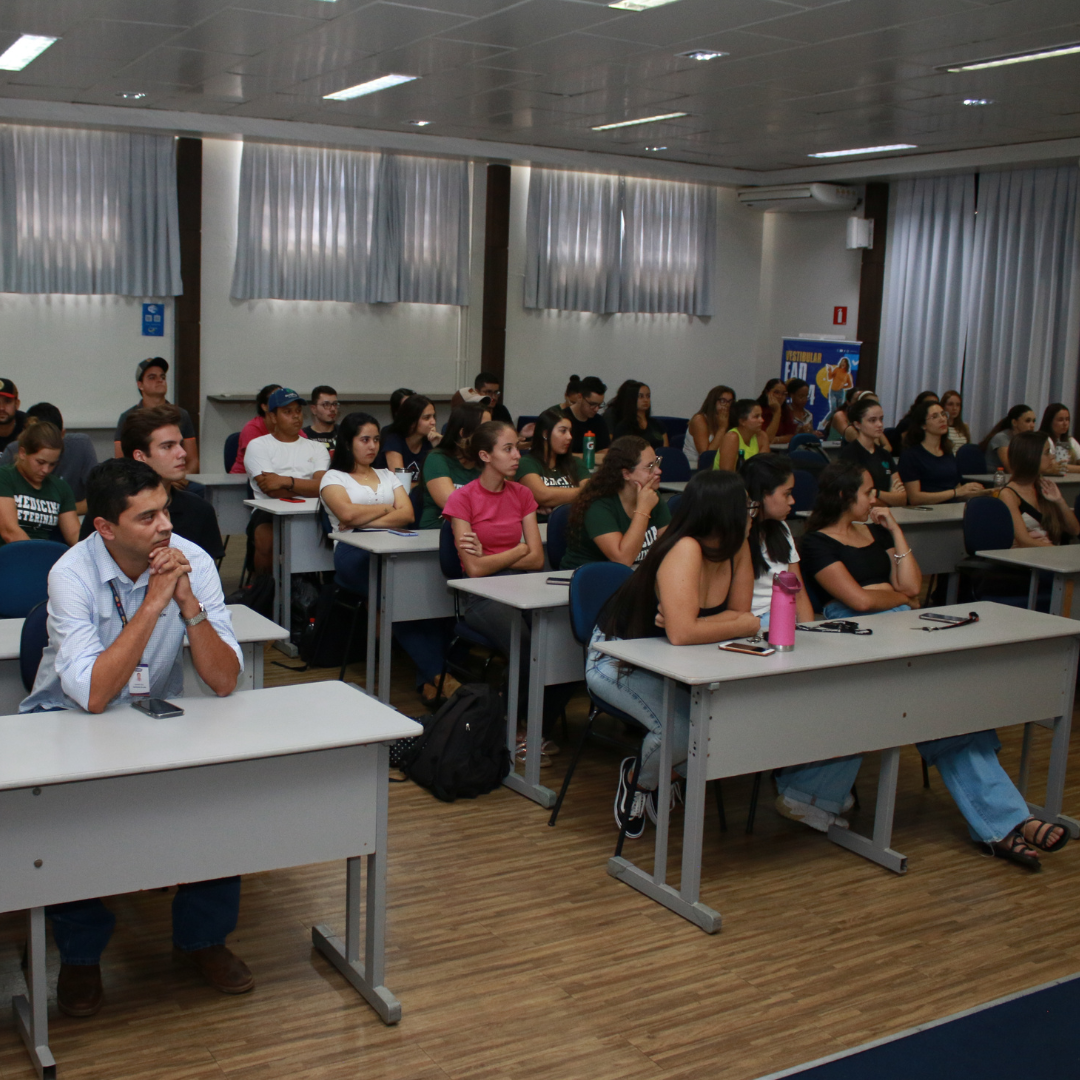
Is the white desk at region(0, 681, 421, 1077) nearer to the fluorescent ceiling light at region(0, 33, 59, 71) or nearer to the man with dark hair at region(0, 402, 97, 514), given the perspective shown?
the man with dark hair at region(0, 402, 97, 514)

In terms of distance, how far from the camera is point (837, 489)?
425 centimetres

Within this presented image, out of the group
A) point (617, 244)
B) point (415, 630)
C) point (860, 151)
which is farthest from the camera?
point (617, 244)

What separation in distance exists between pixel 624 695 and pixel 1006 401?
802cm

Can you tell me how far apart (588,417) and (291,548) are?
3.34m

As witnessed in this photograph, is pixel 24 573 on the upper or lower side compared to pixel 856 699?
upper

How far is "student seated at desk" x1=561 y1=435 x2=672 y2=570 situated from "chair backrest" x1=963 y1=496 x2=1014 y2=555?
203 centimetres

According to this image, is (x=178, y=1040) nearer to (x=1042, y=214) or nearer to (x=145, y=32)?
(x=145, y=32)

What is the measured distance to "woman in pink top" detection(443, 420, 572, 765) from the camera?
473cm

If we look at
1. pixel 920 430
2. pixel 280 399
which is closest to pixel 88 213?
pixel 280 399

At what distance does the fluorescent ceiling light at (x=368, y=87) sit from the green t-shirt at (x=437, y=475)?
3.08m

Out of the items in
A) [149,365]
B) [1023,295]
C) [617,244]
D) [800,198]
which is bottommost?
[149,365]

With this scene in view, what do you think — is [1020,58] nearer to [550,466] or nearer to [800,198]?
[550,466]

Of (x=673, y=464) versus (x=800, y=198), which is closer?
(x=673, y=464)

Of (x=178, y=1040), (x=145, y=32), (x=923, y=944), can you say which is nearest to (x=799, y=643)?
(x=923, y=944)
